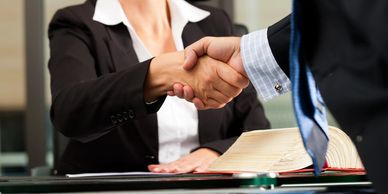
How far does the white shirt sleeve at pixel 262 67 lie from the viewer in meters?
0.88

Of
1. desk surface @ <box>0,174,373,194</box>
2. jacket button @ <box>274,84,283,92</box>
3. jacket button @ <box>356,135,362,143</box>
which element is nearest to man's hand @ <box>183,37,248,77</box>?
jacket button @ <box>274,84,283,92</box>

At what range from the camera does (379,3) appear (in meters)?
0.46

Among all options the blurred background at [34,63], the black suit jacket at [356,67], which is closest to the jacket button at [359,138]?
the black suit jacket at [356,67]

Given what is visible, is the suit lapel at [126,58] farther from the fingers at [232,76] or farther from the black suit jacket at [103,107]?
the fingers at [232,76]

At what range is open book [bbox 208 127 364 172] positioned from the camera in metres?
0.76

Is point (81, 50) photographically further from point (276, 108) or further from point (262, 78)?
point (276, 108)

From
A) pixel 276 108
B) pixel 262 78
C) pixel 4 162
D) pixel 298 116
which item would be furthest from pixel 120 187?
pixel 4 162

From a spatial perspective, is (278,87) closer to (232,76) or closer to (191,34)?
(232,76)

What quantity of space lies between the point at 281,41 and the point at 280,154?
0.17 metres

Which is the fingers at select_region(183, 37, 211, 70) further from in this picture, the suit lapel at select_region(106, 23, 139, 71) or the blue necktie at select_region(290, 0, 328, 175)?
the blue necktie at select_region(290, 0, 328, 175)

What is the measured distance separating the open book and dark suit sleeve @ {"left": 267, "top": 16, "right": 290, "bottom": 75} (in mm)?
100

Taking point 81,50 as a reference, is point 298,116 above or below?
below

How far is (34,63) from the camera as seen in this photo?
2.81m

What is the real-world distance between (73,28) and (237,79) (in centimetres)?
53
